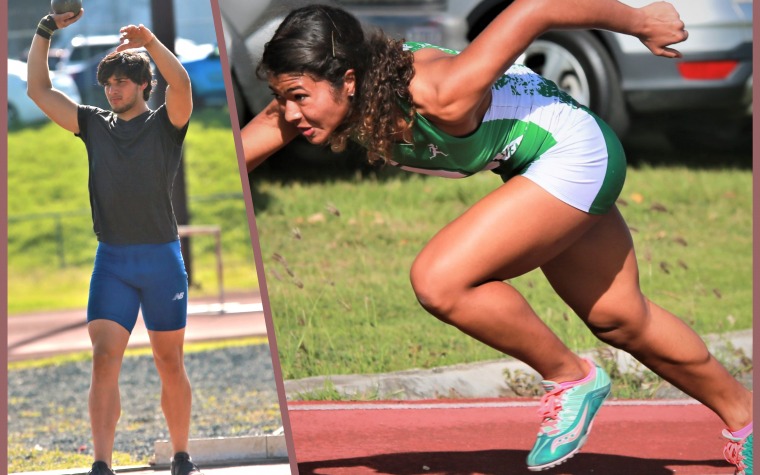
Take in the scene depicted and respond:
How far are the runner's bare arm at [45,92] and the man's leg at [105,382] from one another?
54cm

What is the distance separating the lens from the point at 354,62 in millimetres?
2775

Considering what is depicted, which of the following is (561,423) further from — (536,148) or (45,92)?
(45,92)

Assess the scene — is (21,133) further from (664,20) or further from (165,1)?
(664,20)

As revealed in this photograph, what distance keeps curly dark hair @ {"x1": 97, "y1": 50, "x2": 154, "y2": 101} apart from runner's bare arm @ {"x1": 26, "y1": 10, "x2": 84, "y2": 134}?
0.37ft

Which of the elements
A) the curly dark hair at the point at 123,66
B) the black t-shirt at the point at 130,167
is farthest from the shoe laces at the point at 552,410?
the curly dark hair at the point at 123,66

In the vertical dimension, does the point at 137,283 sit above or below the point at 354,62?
below

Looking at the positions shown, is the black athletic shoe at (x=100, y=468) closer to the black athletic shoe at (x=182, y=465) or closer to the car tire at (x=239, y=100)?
the black athletic shoe at (x=182, y=465)

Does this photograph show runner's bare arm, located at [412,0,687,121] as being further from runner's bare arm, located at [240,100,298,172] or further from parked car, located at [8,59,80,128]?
parked car, located at [8,59,80,128]

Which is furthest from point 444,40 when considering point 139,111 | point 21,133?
point 21,133

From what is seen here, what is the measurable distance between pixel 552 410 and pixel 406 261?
3705 millimetres

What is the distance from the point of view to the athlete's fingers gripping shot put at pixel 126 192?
302 cm

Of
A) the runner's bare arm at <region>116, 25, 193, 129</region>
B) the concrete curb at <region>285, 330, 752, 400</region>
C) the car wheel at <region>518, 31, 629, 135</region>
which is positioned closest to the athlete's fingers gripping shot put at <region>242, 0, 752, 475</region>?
the runner's bare arm at <region>116, 25, 193, 129</region>

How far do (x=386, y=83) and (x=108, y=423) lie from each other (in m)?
1.23

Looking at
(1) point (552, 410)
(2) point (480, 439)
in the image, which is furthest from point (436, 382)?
(1) point (552, 410)
